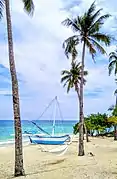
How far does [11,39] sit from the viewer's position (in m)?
12.5

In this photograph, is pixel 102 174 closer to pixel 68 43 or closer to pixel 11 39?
pixel 11 39

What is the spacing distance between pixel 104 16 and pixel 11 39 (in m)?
8.12

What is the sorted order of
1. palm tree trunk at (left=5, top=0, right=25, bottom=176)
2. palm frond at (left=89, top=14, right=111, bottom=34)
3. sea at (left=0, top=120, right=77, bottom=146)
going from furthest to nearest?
sea at (left=0, top=120, right=77, bottom=146) → palm frond at (left=89, top=14, right=111, bottom=34) → palm tree trunk at (left=5, top=0, right=25, bottom=176)

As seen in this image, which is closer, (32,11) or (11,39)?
(11,39)

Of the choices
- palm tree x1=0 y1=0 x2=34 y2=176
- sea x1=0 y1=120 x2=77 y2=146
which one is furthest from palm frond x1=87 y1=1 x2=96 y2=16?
sea x1=0 y1=120 x2=77 y2=146

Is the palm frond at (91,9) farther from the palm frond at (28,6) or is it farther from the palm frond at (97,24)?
the palm frond at (28,6)

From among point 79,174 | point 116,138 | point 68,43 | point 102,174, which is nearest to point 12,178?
point 79,174

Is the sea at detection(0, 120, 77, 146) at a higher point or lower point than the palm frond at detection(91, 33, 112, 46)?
lower

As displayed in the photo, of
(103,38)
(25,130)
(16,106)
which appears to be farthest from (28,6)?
(25,130)

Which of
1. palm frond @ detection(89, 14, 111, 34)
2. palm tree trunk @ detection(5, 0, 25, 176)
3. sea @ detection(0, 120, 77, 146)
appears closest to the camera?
palm tree trunk @ detection(5, 0, 25, 176)

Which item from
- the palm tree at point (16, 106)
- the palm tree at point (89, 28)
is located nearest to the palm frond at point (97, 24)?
the palm tree at point (89, 28)

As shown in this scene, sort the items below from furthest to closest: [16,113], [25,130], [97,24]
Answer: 1. [25,130]
2. [97,24]
3. [16,113]

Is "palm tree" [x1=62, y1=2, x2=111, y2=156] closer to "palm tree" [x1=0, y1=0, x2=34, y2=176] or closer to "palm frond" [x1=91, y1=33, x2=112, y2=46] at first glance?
"palm frond" [x1=91, y1=33, x2=112, y2=46]

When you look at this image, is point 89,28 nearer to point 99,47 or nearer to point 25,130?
point 99,47
